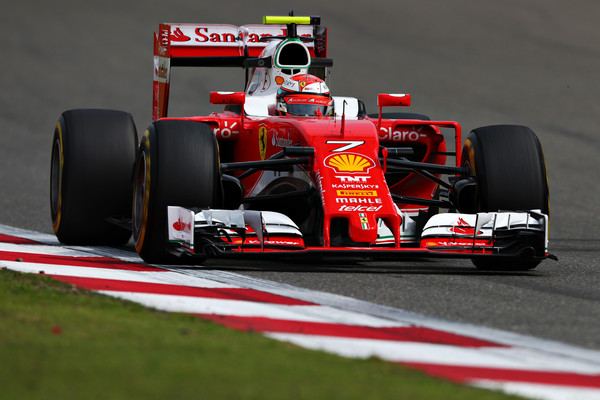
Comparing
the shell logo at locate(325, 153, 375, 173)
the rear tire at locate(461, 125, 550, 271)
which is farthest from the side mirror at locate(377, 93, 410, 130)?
the shell logo at locate(325, 153, 375, 173)

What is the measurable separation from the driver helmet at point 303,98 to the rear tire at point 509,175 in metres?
1.77

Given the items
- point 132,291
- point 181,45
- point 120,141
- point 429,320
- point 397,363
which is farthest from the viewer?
point 181,45

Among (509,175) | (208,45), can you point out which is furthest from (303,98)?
(208,45)

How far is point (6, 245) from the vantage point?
957 centimetres

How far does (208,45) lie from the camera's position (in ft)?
41.0

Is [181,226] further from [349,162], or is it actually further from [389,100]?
[389,100]

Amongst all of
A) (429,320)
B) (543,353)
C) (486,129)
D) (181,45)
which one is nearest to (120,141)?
(181,45)

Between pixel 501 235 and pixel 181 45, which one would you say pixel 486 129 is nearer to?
pixel 501 235

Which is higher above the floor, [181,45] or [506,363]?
[181,45]

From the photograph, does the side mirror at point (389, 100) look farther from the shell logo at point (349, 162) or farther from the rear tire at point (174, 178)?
the rear tire at point (174, 178)

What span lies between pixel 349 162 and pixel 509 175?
1.34 meters

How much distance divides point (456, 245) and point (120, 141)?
3700mm

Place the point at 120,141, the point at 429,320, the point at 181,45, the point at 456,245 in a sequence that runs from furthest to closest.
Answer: the point at 181,45, the point at 120,141, the point at 456,245, the point at 429,320

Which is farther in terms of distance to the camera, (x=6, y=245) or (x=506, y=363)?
(x=6, y=245)
